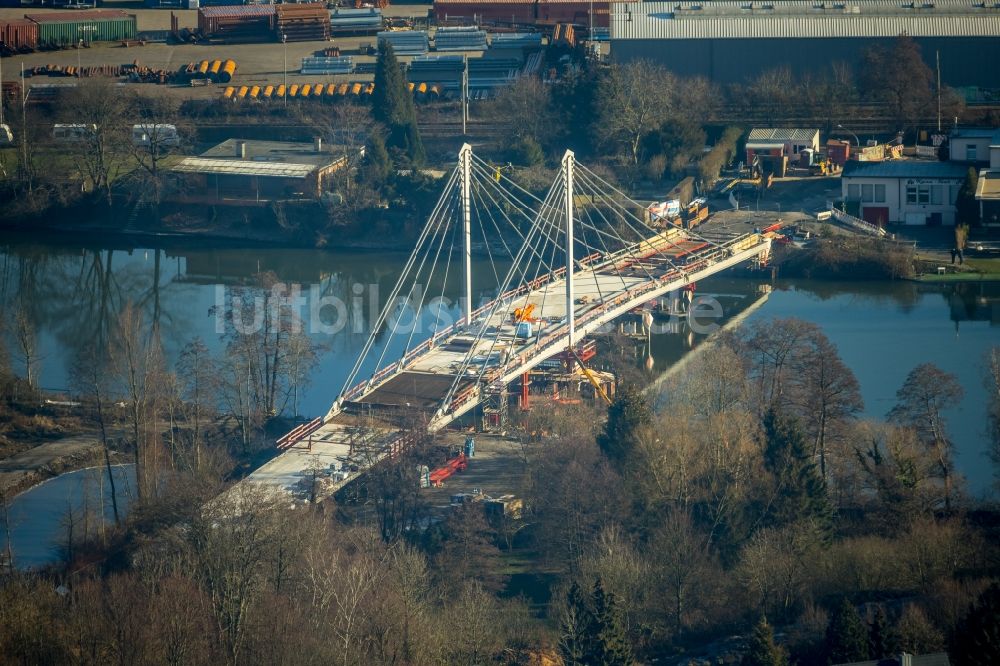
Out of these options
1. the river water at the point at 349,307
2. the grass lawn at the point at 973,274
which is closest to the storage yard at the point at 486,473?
the river water at the point at 349,307

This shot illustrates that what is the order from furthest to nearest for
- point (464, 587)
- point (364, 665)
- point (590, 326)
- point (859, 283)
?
point (859, 283), point (590, 326), point (464, 587), point (364, 665)

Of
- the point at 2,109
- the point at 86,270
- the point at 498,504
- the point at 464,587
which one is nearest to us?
the point at 464,587

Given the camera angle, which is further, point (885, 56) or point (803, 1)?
point (803, 1)

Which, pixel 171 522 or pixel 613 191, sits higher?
pixel 613 191

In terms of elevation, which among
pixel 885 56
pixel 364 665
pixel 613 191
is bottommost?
pixel 364 665

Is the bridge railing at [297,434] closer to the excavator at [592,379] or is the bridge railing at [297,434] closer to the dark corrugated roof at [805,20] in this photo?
the excavator at [592,379]

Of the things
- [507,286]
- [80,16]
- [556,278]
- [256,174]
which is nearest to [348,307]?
[507,286]

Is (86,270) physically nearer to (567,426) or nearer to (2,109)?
(2,109)

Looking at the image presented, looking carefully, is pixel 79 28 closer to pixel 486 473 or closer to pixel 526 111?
pixel 526 111

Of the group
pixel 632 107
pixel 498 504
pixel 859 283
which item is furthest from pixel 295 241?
pixel 498 504
